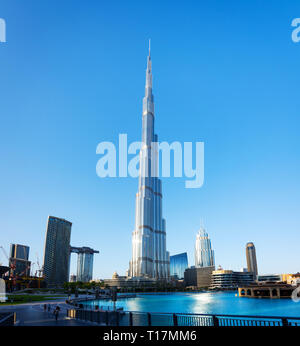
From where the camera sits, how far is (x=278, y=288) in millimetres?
156375

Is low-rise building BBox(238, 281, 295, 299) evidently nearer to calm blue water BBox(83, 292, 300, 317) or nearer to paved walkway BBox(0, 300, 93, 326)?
calm blue water BBox(83, 292, 300, 317)

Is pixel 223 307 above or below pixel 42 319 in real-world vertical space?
below

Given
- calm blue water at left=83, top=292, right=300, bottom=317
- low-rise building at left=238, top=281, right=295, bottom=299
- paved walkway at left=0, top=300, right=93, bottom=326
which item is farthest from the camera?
low-rise building at left=238, top=281, right=295, bottom=299

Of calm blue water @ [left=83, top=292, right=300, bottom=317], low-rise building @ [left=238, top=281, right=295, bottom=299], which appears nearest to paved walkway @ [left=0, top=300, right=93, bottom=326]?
calm blue water @ [left=83, top=292, right=300, bottom=317]

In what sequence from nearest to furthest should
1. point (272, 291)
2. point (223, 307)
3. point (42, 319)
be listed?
point (42, 319) < point (223, 307) < point (272, 291)

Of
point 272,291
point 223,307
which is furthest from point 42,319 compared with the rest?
point 272,291

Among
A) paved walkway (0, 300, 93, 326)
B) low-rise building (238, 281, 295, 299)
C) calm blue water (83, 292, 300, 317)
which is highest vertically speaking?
paved walkway (0, 300, 93, 326)

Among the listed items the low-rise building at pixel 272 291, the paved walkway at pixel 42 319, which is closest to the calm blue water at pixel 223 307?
the paved walkway at pixel 42 319

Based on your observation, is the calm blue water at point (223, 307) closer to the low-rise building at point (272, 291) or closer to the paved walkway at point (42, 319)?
the paved walkway at point (42, 319)

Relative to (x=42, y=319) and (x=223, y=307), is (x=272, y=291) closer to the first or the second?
(x=223, y=307)
